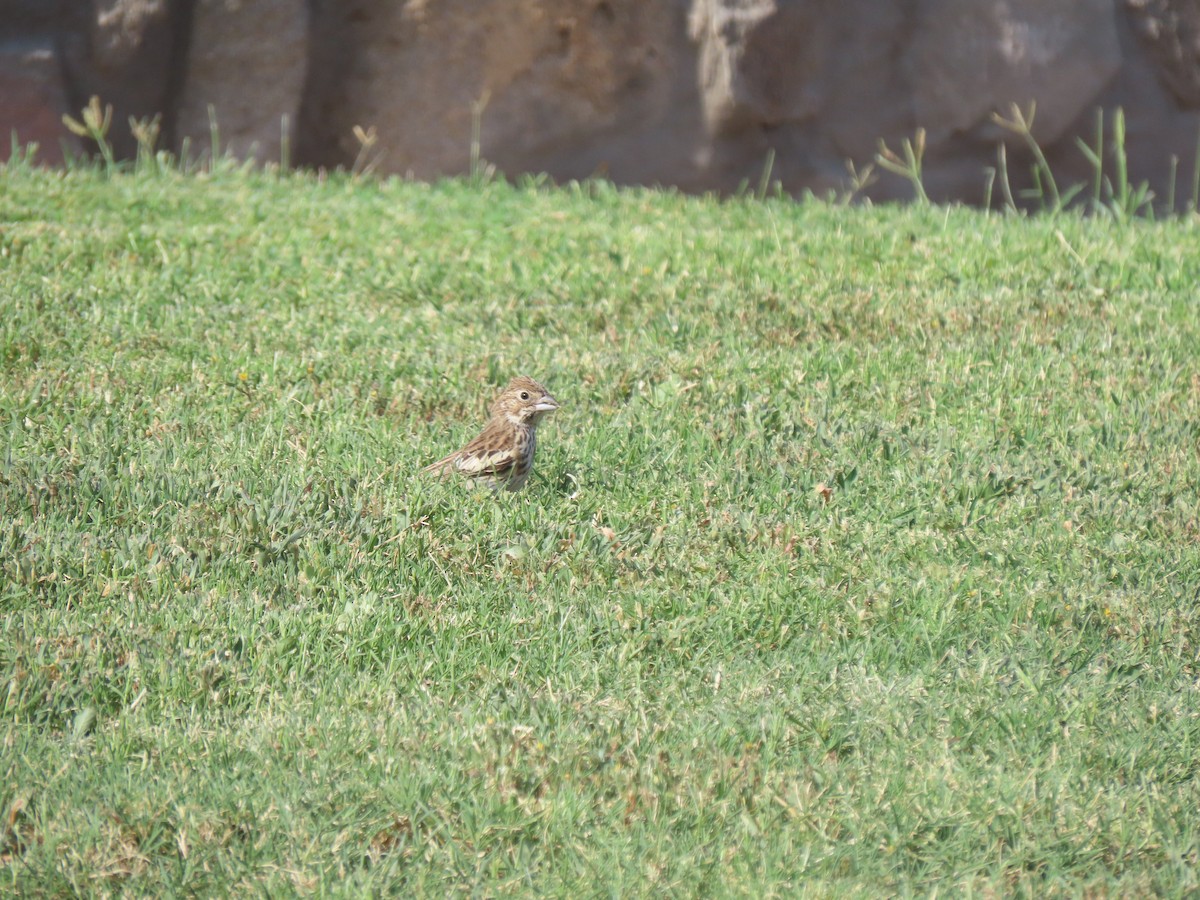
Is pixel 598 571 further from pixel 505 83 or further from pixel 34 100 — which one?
pixel 34 100

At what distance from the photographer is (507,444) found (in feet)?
19.5

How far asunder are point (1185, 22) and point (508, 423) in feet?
26.1

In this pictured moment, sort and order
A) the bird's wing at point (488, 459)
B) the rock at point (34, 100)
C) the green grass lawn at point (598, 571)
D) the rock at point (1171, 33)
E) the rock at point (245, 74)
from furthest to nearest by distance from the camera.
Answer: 1. the rock at point (1171, 33)
2. the rock at point (245, 74)
3. the rock at point (34, 100)
4. the bird's wing at point (488, 459)
5. the green grass lawn at point (598, 571)

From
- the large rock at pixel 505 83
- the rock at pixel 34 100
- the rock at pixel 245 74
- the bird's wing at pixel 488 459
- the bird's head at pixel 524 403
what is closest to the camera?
the bird's wing at pixel 488 459

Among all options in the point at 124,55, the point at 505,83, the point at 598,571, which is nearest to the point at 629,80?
the point at 505,83

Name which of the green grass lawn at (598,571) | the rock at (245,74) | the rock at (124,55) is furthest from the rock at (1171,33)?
the rock at (124,55)

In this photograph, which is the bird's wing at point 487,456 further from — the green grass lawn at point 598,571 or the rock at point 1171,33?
the rock at point 1171,33

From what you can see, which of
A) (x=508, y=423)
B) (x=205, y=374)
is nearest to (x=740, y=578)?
(x=508, y=423)

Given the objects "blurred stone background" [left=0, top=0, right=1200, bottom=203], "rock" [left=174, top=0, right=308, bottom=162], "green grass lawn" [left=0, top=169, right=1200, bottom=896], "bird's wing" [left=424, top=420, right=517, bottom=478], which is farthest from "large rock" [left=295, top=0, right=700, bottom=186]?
"bird's wing" [left=424, top=420, right=517, bottom=478]

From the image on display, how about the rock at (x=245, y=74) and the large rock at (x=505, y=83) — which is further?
the large rock at (x=505, y=83)

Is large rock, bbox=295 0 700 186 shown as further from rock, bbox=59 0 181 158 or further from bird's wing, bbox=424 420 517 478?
bird's wing, bbox=424 420 517 478

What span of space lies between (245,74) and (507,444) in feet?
19.4

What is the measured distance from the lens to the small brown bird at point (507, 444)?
5934mm

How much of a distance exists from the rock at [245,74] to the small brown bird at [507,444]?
17.9 ft
